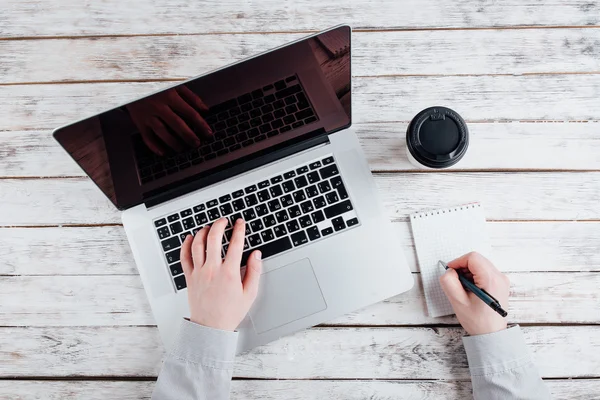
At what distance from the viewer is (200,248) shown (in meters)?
0.84

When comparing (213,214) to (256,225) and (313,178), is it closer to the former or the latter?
(256,225)

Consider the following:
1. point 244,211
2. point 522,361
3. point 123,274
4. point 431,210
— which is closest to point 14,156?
point 123,274

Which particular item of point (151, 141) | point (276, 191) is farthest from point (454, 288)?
point (151, 141)

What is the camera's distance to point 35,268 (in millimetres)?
951

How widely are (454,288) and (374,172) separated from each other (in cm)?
27

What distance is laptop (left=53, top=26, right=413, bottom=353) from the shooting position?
844 mm

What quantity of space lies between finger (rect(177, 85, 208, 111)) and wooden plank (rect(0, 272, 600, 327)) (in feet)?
1.30

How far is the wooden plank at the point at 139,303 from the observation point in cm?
91

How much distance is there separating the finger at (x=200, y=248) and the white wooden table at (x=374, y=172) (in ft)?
0.59

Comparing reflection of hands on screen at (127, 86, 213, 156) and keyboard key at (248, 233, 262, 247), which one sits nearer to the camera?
reflection of hands on screen at (127, 86, 213, 156)

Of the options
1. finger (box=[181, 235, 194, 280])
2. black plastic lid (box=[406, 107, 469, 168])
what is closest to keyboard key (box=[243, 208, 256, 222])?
finger (box=[181, 235, 194, 280])

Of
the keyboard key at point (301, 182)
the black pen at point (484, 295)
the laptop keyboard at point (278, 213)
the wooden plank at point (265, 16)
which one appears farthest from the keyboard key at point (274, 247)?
the wooden plank at point (265, 16)

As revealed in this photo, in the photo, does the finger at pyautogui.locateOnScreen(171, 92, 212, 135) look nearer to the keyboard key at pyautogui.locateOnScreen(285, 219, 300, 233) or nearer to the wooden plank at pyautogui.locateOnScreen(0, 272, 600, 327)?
the keyboard key at pyautogui.locateOnScreen(285, 219, 300, 233)

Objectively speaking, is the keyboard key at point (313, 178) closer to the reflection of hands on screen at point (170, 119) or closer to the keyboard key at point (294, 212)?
the keyboard key at point (294, 212)
